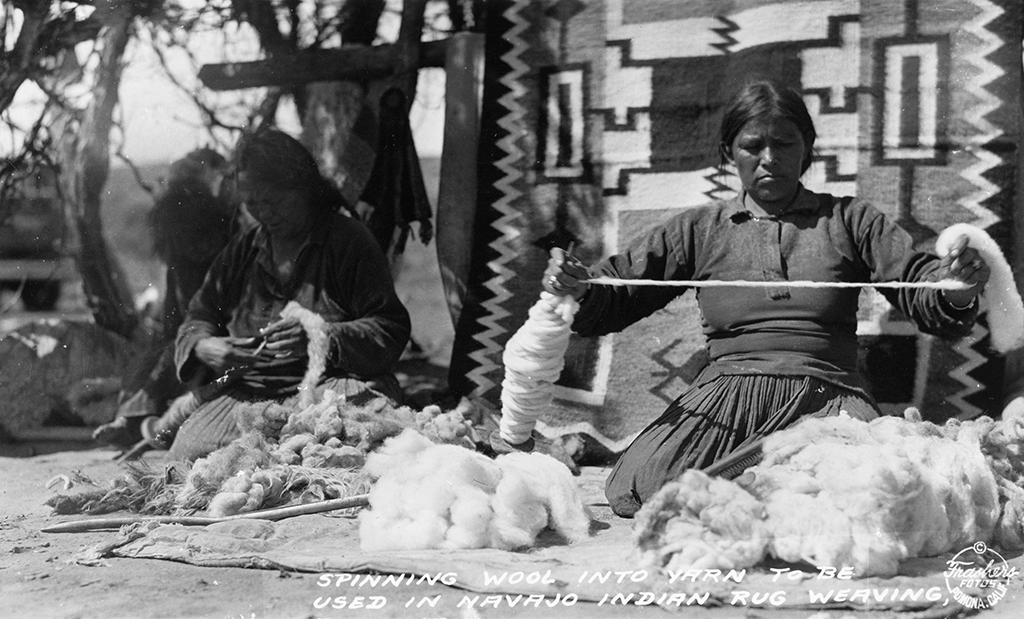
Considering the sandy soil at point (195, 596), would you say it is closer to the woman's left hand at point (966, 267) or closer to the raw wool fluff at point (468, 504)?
the raw wool fluff at point (468, 504)

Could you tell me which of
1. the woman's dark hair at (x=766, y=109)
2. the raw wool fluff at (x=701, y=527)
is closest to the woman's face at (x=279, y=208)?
the woman's dark hair at (x=766, y=109)

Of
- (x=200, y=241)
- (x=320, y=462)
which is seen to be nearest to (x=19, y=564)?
(x=320, y=462)

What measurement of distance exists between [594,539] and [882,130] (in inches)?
76.1

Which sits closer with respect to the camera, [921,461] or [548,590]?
[548,590]

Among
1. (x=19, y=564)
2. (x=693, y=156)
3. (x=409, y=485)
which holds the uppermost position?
(x=693, y=156)

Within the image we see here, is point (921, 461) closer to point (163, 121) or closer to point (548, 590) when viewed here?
point (548, 590)

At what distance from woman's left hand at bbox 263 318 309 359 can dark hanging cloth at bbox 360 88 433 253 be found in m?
0.58

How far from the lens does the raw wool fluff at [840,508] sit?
7.02 feet

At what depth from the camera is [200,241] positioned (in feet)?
13.3

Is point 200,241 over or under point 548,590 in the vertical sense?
over

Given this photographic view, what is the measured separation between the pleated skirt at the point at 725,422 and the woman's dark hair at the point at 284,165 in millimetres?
1723

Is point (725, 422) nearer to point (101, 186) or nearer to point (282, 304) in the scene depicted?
point (282, 304)

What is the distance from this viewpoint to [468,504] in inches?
96.7

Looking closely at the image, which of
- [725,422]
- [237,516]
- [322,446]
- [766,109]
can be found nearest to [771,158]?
[766,109]
